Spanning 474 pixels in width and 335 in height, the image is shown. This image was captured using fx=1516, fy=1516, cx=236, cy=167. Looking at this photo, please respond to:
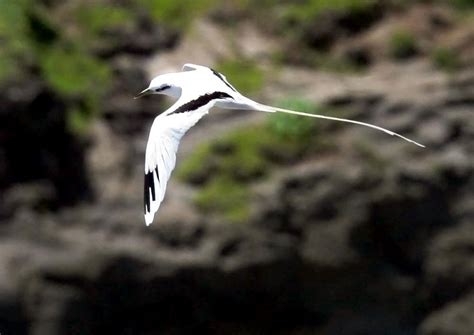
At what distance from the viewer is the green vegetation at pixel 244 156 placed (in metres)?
13.7

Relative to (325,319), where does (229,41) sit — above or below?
above

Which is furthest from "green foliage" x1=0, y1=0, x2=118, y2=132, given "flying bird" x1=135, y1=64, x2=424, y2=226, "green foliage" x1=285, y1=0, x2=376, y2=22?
Result: "flying bird" x1=135, y1=64, x2=424, y2=226

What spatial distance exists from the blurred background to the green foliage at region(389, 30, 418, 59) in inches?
9.0

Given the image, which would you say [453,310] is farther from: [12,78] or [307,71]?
[12,78]

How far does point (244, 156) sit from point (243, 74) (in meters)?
1.42

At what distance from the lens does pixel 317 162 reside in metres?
14.0

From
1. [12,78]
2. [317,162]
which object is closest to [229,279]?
[317,162]

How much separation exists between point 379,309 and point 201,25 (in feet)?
12.4

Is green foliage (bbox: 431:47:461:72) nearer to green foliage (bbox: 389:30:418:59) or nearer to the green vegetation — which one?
green foliage (bbox: 389:30:418:59)

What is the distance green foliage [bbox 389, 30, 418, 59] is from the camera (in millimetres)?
15477

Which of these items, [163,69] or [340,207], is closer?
[340,207]

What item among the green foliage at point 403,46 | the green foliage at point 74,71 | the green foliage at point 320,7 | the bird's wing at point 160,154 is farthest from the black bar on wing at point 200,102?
the green foliage at point 320,7

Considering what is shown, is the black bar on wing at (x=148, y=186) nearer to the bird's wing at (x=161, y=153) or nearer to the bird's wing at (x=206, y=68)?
the bird's wing at (x=161, y=153)

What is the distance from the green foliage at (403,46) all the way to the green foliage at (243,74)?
4.61 feet
